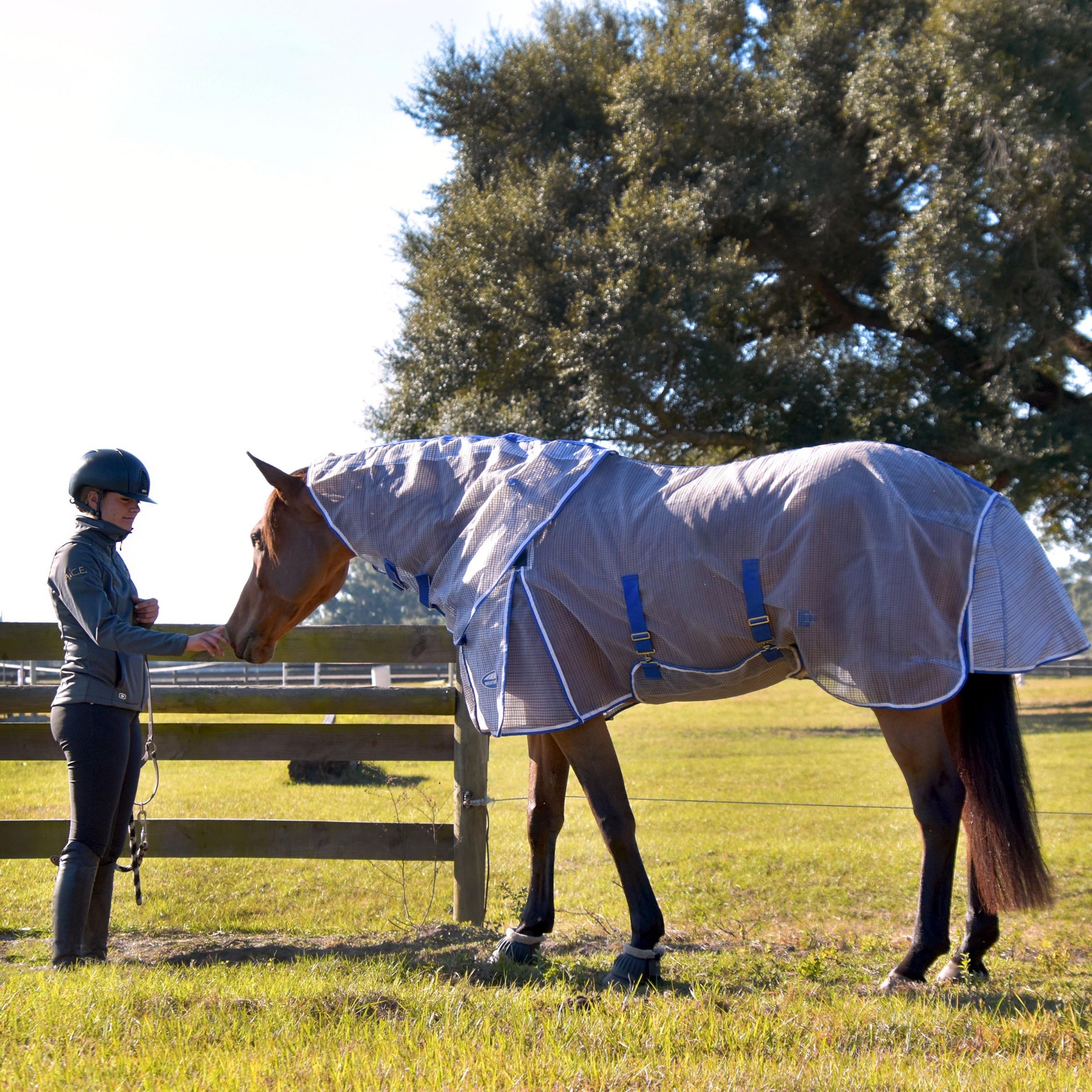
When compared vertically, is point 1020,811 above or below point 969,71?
below

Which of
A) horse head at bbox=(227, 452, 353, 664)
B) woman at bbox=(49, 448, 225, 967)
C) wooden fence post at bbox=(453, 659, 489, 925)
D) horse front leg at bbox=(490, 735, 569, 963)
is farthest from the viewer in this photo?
wooden fence post at bbox=(453, 659, 489, 925)

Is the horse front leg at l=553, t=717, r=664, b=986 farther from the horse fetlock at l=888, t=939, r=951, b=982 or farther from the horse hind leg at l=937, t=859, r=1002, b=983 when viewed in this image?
the horse hind leg at l=937, t=859, r=1002, b=983

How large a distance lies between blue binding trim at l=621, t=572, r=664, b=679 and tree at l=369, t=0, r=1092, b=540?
11.1 meters

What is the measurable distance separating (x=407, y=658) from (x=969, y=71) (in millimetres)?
12663

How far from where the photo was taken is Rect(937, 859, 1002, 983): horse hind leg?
153 inches

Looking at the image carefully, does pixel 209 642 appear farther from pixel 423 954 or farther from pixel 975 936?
pixel 975 936

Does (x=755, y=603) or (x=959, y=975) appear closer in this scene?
(x=755, y=603)

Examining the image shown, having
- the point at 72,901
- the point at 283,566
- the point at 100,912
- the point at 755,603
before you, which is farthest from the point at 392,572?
the point at 100,912

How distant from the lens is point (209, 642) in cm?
427

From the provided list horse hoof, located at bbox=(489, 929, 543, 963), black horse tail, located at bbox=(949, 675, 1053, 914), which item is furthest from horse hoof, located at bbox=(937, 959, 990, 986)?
horse hoof, located at bbox=(489, 929, 543, 963)

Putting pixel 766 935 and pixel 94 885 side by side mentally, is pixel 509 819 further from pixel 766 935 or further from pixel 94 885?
pixel 94 885

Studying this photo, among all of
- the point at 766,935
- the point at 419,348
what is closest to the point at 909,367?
the point at 419,348

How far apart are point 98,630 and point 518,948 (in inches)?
86.1

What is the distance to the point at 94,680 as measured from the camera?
13.3 feet
